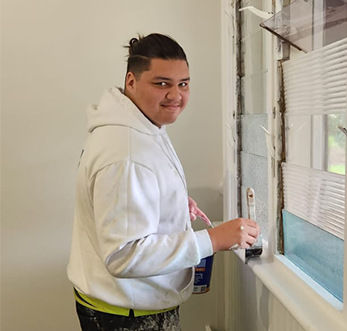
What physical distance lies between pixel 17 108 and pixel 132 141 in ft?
3.06

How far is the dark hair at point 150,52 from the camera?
115 centimetres

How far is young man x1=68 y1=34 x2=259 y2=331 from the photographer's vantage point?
1031 millimetres

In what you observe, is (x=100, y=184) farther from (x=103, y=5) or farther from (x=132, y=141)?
(x=103, y=5)

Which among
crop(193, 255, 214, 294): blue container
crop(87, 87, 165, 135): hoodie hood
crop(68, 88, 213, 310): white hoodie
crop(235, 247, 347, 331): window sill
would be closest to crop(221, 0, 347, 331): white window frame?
crop(235, 247, 347, 331): window sill

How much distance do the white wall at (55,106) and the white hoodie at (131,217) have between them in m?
0.60

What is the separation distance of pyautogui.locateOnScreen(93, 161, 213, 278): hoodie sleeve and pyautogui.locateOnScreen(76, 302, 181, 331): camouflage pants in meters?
0.24

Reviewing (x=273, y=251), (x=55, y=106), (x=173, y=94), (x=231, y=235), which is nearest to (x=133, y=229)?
(x=231, y=235)

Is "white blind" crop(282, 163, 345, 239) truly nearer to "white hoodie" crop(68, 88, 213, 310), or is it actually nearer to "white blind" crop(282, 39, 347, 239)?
"white blind" crop(282, 39, 347, 239)

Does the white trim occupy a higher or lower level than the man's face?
lower

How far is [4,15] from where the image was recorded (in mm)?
1754

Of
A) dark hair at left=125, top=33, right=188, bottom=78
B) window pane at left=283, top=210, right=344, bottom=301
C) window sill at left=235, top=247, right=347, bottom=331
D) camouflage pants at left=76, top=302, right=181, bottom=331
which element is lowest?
camouflage pants at left=76, top=302, right=181, bottom=331

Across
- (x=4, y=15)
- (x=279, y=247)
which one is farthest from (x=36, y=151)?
(x=279, y=247)

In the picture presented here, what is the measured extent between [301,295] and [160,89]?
0.68m

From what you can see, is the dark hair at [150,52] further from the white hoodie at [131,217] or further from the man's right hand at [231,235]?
the man's right hand at [231,235]
